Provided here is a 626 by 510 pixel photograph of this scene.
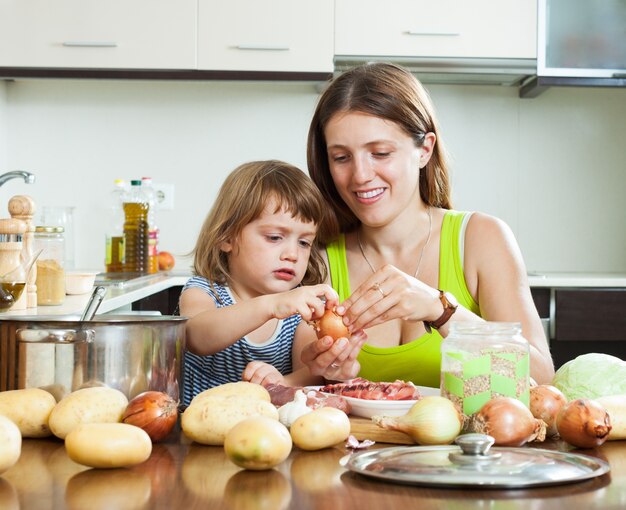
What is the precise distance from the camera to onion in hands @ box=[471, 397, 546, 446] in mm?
893

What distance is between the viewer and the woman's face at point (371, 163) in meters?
1.76

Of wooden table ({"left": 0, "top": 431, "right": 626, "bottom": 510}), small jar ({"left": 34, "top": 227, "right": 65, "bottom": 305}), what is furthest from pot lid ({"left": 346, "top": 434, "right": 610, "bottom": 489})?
small jar ({"left": 34, "top": 227, "right": 65, "bottom": 305})

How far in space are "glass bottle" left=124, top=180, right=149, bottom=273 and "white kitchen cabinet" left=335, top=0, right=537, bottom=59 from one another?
96cm

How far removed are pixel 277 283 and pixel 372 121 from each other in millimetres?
369

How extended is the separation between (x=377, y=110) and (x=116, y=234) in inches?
81.5

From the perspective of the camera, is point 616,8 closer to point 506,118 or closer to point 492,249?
point 506,118

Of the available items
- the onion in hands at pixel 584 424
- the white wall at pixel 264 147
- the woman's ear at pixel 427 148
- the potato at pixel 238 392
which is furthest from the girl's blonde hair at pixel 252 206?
the white wall at pixel 264 147

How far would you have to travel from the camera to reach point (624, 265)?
3652 mm

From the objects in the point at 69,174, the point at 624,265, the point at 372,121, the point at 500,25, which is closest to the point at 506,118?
the point at 500,25

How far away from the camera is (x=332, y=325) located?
4.39ft

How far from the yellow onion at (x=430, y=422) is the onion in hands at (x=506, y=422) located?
3 centimetres

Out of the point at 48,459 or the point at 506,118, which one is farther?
the point at 506,118

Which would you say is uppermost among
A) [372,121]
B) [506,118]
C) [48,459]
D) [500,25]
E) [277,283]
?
[500,25]

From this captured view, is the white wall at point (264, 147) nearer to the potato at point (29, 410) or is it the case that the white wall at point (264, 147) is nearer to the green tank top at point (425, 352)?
A: the green tank top at point (425, 352)
